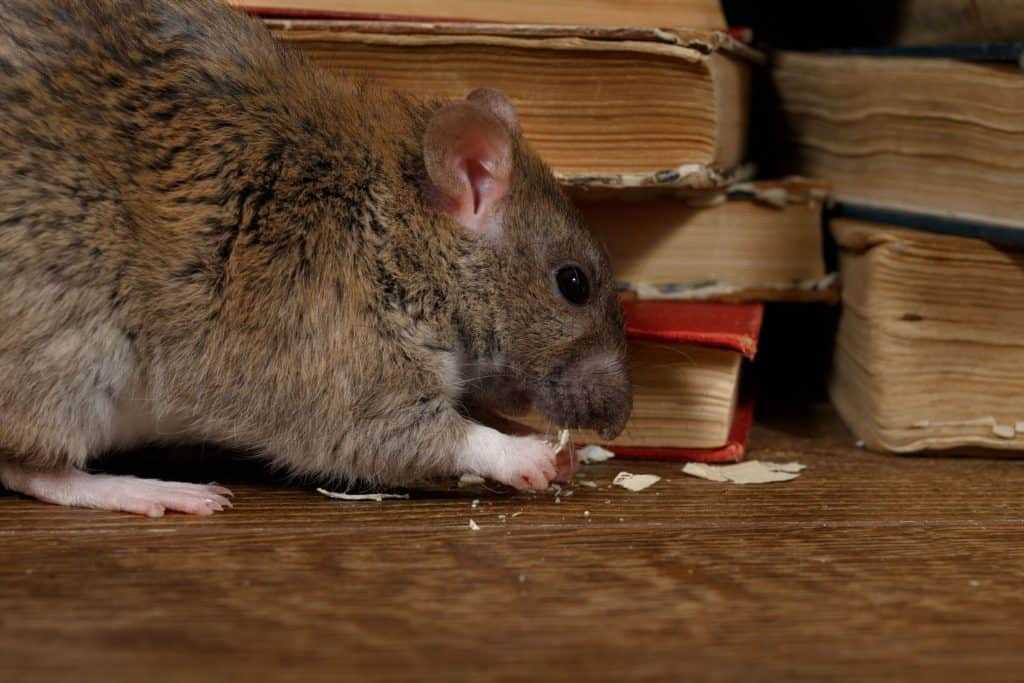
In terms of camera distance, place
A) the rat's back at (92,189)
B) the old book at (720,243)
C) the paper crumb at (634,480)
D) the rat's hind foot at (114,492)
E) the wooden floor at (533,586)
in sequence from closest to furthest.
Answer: the wooden floor at (533,586), the rat's back at (92,189), the rat's hind foot at (114,492), the paper crumb at (634,480), the old book at (720,243)

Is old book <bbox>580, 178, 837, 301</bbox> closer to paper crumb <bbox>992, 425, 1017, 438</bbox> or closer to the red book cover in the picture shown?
the red book cover

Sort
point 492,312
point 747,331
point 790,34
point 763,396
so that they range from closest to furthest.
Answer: point 492,312, point 747,331, point 763,396, point 790,34

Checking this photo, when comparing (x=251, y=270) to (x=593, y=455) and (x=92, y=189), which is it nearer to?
(x=92, y=189)

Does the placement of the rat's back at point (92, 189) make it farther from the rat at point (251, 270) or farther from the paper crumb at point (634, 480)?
the paper crumb at point (634, 480)

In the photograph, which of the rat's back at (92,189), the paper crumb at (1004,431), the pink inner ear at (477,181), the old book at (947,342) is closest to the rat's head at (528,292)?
the pink inner ear at (477,181)

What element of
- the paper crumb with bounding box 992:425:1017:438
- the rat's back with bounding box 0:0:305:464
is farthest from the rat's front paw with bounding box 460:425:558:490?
the paper crumb with bounding box 992:425:1017:438

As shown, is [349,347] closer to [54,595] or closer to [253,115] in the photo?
[253,115]

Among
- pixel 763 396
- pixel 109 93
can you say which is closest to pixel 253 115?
pixel 109 93
